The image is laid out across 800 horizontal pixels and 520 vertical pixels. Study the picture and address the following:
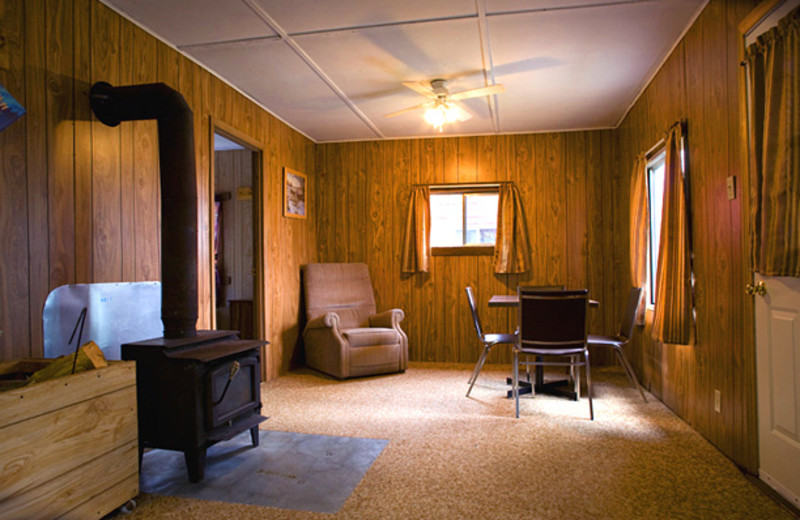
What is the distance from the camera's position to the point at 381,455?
267 cm

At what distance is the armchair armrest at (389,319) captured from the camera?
16.1ft

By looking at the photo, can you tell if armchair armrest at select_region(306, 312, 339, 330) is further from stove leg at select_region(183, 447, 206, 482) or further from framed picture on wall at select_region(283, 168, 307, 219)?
stove leg at select_region(183, 447, 206, 482)

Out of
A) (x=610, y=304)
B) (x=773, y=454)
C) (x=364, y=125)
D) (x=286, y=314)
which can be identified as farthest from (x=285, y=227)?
(x=773, y=454)

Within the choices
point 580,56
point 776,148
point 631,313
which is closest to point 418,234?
point 631,313

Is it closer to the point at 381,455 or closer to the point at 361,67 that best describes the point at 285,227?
the point at 361,67

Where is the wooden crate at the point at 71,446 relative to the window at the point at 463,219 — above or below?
below

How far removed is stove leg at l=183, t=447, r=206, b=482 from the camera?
233cm

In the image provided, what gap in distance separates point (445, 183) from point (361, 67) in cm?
219

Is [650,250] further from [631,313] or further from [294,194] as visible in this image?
[294,194]

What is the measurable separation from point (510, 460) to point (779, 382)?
129 centimetres

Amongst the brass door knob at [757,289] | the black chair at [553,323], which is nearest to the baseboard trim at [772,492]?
the brass door knob at [757,289]

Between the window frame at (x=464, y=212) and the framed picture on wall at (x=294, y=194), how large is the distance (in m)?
1.49

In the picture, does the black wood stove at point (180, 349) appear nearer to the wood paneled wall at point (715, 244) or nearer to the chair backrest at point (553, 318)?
the chair backrest at point (553, 318)

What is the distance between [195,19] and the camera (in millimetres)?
2875
